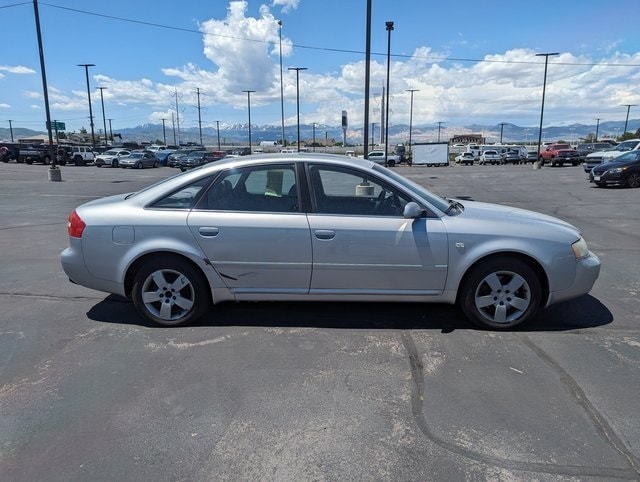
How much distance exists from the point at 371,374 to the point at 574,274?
83.2 inches

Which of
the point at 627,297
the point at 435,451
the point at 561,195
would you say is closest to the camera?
the point at 435,451

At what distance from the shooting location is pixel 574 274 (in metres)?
4.22

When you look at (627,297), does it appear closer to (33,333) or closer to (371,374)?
(371,374)

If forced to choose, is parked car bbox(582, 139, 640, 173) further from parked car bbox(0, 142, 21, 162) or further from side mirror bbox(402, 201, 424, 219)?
parked car bbox(0, 142, 21, 162)

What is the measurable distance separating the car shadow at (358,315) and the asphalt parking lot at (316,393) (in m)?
0.03

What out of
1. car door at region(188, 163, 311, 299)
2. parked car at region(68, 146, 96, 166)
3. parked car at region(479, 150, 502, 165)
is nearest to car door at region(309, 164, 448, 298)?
car door at region(188, 163, 311, 299)

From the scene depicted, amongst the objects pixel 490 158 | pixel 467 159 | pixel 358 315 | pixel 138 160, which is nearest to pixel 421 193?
pixel 358 315

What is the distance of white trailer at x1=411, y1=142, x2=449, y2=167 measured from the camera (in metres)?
58.7

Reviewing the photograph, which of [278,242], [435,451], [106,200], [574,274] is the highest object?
[106,200]

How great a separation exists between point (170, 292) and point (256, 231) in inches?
39.3

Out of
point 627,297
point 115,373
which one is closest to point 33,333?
point 115,373

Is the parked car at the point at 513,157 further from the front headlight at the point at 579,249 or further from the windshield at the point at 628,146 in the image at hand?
the front headlight at the point at 579,249

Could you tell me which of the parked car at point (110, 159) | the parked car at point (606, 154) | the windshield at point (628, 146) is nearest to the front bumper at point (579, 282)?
the parked car at point (606, 154)

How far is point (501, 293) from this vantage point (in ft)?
13.9
